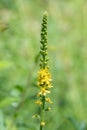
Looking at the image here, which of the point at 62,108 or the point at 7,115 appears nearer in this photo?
the point at 7,115

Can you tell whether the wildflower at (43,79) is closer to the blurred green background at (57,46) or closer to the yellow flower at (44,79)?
the yellow flower at (44,79)

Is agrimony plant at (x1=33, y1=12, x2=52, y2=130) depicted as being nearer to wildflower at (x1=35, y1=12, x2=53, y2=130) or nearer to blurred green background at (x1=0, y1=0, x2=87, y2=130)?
wildflower at (x1=35, y1=12, x2=53, y2=130)

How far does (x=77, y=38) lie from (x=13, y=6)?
1.18 metres

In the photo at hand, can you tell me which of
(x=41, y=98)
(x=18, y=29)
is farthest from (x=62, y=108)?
(x=41, y=98)

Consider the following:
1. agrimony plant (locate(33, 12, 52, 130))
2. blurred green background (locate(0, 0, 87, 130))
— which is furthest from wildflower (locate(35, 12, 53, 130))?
blurred green background (locate(0, 0, 87, 130))

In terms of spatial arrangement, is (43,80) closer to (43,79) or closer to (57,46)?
(43,79)

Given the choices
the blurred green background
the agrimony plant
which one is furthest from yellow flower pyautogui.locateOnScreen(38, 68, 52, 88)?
the blurred green background

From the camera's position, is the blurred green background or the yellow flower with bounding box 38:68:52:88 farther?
the blurred green background

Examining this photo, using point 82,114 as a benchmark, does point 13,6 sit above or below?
above

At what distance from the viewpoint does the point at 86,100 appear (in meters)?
6.95

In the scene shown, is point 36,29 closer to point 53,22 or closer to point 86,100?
point 53,22

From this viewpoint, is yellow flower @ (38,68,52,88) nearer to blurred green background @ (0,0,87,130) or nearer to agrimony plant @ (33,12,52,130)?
agrimony plant @ (33,12,52,130)

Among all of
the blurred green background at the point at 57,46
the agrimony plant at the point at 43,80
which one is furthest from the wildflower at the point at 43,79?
the blurred green background at the point at 57,46

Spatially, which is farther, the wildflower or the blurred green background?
the blurred green background
